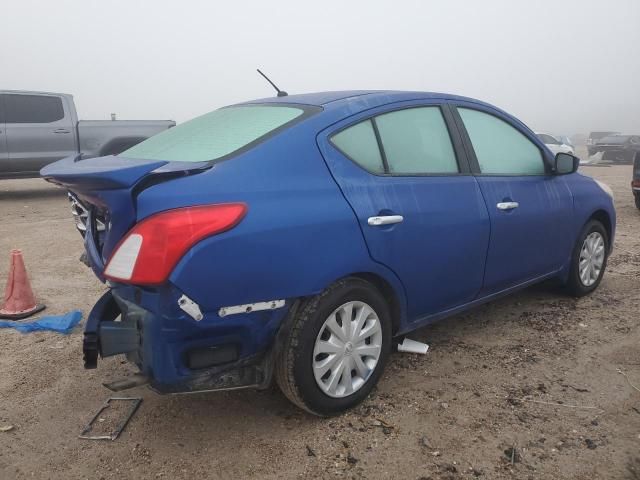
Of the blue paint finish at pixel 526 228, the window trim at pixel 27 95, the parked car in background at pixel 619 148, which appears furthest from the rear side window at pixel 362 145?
the parked car in background at pixel 619 148

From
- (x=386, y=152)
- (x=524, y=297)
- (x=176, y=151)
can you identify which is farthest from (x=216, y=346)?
Result: (x=524, y=297)

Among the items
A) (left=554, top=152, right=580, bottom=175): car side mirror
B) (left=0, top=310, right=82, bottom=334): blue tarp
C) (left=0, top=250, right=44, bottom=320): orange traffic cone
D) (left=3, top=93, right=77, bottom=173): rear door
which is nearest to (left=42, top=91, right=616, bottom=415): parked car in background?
(left=554, top=152, right=580, bottom=175): car side mirror

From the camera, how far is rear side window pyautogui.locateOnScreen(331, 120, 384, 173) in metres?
2.68

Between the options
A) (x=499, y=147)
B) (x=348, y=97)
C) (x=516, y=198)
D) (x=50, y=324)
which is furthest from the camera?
(x=50, y=324)

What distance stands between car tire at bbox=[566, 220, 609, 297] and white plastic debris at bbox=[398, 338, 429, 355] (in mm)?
1517

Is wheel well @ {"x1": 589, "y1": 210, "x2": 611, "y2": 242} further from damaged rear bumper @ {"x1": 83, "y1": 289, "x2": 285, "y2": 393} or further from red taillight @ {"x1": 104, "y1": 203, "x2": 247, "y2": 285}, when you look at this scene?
red taillight @ {"x1": 104, "y1": 203, "x2": 247, "y2": 285}

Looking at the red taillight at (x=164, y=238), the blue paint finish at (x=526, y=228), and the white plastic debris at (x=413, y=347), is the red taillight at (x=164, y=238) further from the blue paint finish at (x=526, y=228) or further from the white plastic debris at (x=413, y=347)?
the blue paint finish at (x=526, y=228)

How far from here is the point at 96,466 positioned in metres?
2.35

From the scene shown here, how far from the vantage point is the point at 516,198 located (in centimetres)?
346

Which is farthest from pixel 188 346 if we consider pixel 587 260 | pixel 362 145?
pixel 587 260

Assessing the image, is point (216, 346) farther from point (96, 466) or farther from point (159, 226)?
point (96, 466)

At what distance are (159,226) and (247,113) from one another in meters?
1.11

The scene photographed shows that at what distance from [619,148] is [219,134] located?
23616mm

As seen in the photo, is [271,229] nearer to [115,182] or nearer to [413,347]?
[115,182]
